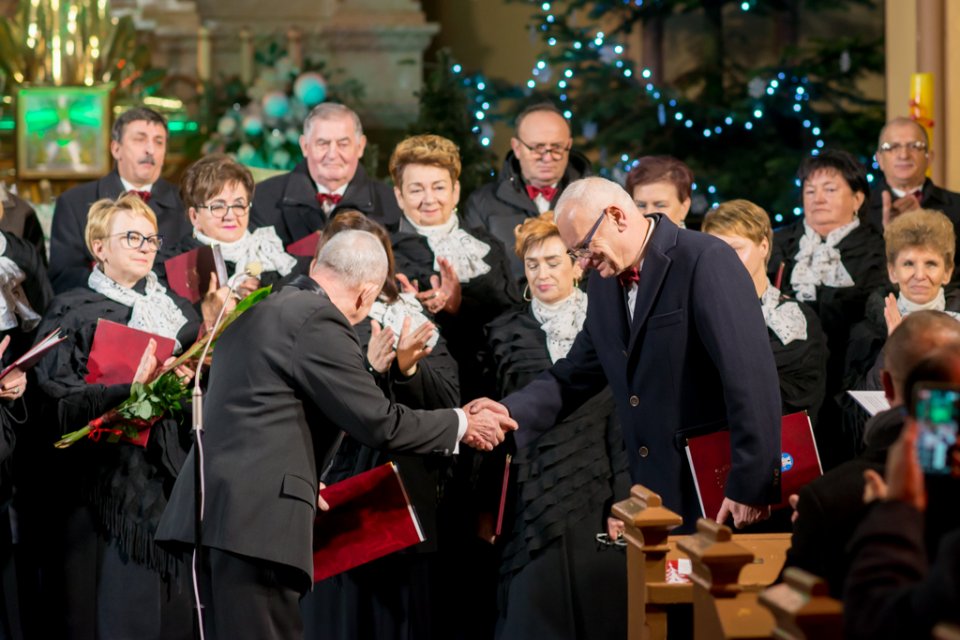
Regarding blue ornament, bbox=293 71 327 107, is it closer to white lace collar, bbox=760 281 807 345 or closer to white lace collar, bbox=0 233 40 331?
white lace collar, bbox=0 233 40 331

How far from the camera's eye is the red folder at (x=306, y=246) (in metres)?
5.47

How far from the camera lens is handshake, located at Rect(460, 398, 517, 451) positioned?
449cm

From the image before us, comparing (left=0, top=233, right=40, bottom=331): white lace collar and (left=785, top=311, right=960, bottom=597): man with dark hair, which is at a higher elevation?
(left=0, top=233, right=40, bottom=331): white lace collar

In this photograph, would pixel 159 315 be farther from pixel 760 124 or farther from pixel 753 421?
pixel 760 124

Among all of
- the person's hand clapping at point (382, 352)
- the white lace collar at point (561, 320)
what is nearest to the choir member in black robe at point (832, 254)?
the white lace collar at point (561, 320)

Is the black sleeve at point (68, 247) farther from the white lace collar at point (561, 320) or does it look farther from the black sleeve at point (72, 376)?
the white lace collar at point (561, 320)

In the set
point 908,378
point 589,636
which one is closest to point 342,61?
point 589,636

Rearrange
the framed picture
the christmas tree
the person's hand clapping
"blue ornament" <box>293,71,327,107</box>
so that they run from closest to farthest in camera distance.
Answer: the person's hand clapping < the framed picture < "blue ornament" <box>293,71,327,107</box> < the christmas tree

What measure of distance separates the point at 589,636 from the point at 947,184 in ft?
12.5

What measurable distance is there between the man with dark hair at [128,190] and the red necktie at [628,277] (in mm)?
2324

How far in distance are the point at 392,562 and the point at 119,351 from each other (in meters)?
1.18

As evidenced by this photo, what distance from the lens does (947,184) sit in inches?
301

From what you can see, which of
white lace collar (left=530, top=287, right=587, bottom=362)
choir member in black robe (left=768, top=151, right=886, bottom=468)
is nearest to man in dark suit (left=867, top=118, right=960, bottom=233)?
choir member in black robe (left=768, top=151, right=886, bottom=468)

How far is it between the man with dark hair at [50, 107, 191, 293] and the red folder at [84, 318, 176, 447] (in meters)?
1.02
